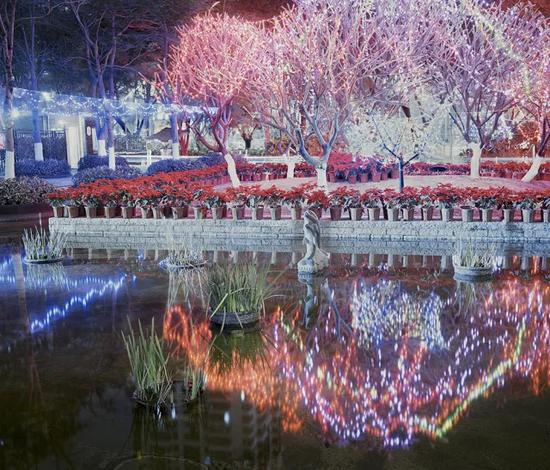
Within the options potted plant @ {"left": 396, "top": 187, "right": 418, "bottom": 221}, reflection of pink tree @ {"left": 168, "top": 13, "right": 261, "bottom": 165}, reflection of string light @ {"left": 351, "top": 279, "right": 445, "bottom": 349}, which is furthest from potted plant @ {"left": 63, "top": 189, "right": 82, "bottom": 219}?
reflection of string light @ {"left": 351, "top": 279, "right": 445, "bottom": 349}

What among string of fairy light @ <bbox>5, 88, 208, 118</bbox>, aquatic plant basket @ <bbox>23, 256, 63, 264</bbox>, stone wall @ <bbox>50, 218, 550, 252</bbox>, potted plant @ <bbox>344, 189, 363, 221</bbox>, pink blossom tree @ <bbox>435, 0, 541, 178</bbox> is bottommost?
aquatic plant basket @ <bbox>23, 256, 63, 264</bbox>

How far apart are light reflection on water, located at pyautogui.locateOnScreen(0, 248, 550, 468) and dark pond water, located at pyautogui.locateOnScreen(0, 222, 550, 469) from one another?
0.07 ft

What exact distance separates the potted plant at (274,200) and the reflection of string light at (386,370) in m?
7.07

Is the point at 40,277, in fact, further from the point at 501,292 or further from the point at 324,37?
the point at 324,37

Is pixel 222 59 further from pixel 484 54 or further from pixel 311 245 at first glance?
pixel 311 245

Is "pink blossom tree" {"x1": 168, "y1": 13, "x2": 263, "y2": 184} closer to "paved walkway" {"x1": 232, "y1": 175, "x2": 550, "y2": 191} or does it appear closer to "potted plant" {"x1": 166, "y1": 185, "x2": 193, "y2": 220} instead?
"paved walkway" {"x1": 232, "y1": 175, "x2": 550, "y2": 191}

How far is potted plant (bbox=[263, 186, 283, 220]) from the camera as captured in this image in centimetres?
1598

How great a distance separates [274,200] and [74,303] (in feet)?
22.6

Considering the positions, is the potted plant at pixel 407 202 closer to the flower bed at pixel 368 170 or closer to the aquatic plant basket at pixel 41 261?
the aquatic plant basket at pixel 41 261

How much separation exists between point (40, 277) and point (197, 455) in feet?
24.4

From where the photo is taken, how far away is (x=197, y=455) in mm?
5254

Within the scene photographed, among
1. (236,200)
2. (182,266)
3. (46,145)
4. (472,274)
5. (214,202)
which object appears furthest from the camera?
(46,145)

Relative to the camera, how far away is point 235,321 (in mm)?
8430

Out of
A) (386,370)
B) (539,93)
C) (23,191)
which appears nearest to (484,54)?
(539,93)
